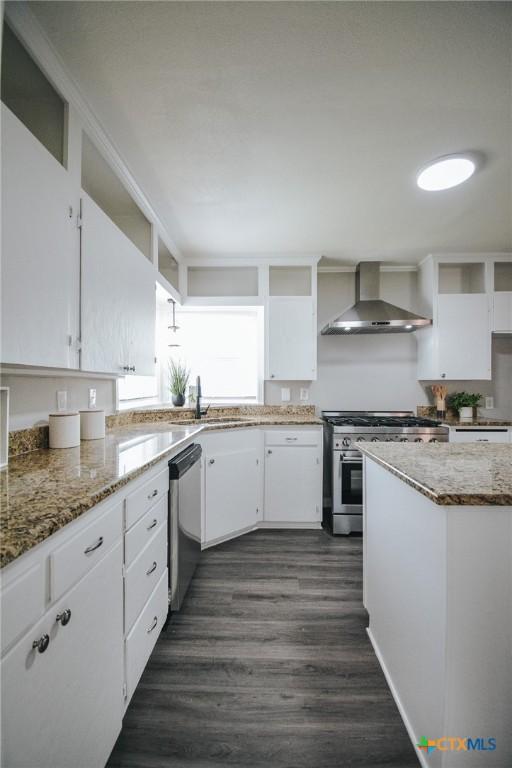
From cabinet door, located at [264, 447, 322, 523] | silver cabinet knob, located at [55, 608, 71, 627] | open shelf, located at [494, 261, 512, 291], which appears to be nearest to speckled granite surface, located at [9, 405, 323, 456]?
cabinet door, located at [264, 447, 322, 523]

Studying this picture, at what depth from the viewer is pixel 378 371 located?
368cm

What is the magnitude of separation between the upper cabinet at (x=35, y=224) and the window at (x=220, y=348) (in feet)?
7.12

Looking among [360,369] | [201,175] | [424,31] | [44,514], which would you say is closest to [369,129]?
[424,31]

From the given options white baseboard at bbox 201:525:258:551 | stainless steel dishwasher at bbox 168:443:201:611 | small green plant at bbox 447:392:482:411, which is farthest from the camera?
small green plant at bbox 447:392:482:411

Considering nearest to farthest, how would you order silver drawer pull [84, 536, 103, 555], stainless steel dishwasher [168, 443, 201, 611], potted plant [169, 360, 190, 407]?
silver drawer pull [84, 536, 103, 555] → stainless steel dishwasher [168, 443, 201, 611] → potted plant [169, 360, 190, 407]

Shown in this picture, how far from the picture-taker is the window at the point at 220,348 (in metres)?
3.59

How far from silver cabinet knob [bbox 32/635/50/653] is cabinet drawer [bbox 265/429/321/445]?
229 cm

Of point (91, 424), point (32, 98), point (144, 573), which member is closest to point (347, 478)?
point (144, 573)

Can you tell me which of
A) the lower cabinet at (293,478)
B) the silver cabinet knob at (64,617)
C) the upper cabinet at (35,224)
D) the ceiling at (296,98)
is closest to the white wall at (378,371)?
the lower cabinet at (293,478)

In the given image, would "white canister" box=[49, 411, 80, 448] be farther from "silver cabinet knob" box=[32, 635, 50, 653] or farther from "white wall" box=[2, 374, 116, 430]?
"silver cabinet knob" box=[32, 635, 50, 653]

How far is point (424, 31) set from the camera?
1.22 metres

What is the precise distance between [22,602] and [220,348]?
10.1ft

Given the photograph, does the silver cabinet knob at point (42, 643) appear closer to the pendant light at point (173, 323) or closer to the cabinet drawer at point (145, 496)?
the cabinet drawer at point (145, 496)

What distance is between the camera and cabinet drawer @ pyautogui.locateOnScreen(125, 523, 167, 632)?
1.16 meters
